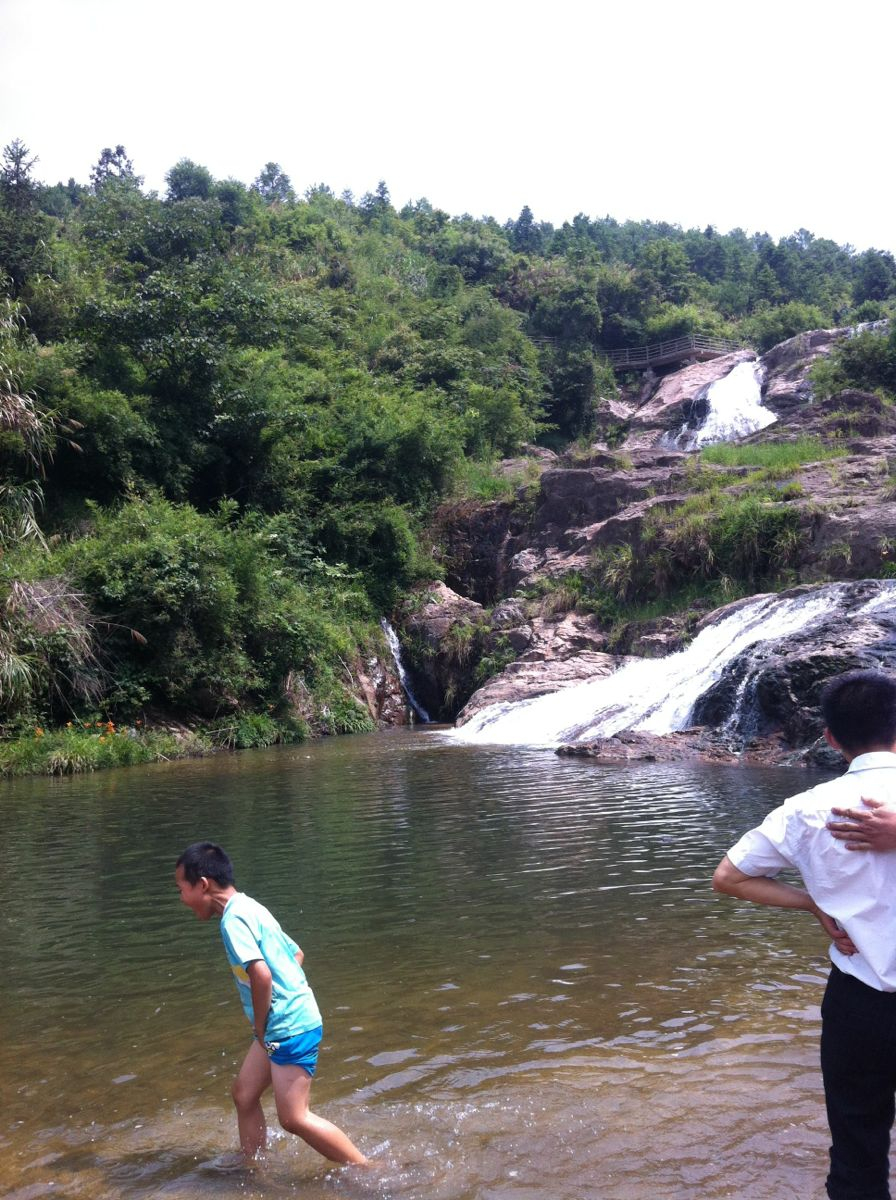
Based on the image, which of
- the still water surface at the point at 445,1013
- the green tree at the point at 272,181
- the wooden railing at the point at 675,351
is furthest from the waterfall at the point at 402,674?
the green tree at the point at 272,181

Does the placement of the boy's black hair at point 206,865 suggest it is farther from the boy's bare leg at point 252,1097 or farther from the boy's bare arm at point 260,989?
the boy's bare leg at point 252,1097

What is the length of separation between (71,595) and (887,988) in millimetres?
18631

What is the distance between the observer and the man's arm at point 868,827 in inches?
105

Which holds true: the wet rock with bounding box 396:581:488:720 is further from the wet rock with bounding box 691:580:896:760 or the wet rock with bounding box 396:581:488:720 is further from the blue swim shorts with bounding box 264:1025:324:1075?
the blue swim shorts with bounding box 264:1025:324:1075

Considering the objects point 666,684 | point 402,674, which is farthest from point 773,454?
point 666,684

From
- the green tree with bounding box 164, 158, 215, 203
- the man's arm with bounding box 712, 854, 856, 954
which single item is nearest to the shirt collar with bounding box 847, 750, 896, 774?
the man's arm with bounding box 712, 854, 856, 954

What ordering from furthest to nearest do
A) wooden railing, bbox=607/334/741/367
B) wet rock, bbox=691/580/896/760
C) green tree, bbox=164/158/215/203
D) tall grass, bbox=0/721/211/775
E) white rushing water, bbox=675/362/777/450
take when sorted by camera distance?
green tree, bbox=164/158/215/203, wooden railing, bbox=607/334/741/367, white rushing water, bbox=675/362/777/450, tall grass, bbox=0/721/211/775, wet rock, bbox=691/580/896/760

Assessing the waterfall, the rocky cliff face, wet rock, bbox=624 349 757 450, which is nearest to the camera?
the rocky cliff face

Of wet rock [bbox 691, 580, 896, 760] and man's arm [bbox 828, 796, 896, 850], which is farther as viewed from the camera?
wet rock [bbox 691, 580, 896, 760]

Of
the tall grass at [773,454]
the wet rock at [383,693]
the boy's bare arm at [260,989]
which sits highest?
the tall grass at [773,454]

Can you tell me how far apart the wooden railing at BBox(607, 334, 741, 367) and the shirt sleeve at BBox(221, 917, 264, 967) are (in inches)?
2042

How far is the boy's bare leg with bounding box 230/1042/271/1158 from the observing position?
150 inches

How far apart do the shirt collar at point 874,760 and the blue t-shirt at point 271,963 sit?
212 centimetres

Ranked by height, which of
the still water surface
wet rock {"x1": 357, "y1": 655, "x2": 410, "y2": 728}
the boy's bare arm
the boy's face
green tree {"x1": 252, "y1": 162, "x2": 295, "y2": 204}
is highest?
green tree {"x1": 252, "y1": 162, "x2": 295, "y2": 204}
